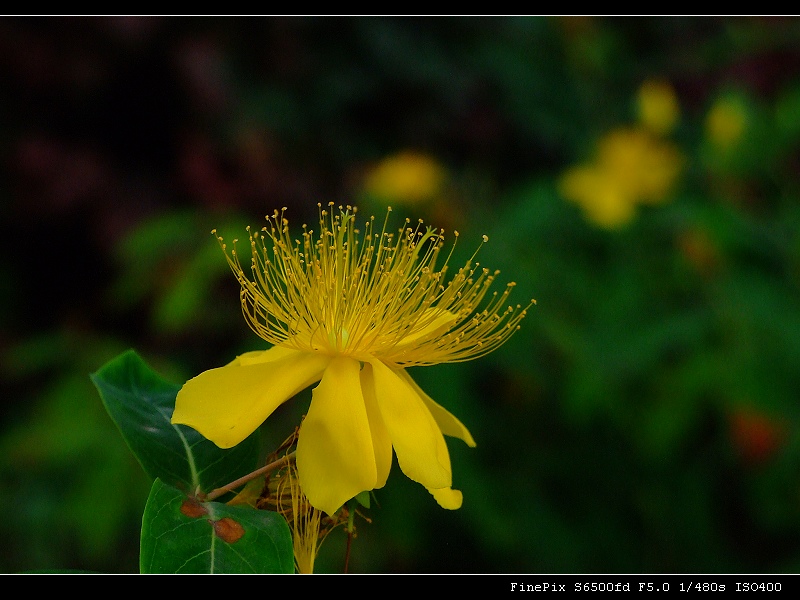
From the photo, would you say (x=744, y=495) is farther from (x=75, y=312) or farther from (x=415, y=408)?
(x=415, y=408)

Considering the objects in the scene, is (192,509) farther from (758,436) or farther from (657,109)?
(657,109)

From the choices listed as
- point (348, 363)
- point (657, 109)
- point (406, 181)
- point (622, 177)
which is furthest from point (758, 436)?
point (348, 363)

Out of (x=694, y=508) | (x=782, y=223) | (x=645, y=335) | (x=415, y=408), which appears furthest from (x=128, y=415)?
(x=782, y=223)

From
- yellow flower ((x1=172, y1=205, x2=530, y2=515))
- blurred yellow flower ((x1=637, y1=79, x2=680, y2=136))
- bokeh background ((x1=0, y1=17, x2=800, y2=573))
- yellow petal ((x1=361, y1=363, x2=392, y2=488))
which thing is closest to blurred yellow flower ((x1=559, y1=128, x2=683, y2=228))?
bokeh background ((x1=0, y1=17, x2=800, y2=573))

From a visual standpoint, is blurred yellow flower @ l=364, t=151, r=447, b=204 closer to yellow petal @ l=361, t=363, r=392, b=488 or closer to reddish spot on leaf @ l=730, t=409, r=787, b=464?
reddish spot on leaf @ l=730, t=409, r=787, b=464

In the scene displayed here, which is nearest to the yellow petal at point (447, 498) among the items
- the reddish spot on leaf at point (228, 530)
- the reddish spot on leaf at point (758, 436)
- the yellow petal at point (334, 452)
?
the yellow petal at point (334, 452)

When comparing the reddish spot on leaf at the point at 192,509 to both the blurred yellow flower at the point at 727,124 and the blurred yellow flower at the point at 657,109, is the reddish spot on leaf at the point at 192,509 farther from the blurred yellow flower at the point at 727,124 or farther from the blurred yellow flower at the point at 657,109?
the blurred yellow flower at the point at 657,109
